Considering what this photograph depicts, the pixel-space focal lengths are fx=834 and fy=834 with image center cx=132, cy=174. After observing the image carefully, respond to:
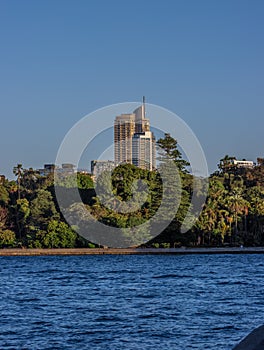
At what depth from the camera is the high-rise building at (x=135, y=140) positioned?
125 metres

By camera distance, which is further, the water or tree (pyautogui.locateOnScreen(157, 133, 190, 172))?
tree (pyautogui.locateOnScreen(157, 133, 190, 172))

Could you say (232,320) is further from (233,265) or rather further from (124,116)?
(124,116)

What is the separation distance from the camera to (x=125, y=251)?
86.9m

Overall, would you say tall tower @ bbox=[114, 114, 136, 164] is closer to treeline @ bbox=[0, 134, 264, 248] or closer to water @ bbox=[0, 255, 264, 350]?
treeline @ bbox=[0, 134, 264, 248]

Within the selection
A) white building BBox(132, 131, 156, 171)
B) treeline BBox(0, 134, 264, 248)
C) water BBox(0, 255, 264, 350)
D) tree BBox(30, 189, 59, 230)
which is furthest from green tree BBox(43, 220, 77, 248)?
water BBox(0, 255, 264, 350)

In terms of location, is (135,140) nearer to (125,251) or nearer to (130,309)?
(125,251)

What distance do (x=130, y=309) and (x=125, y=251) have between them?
55.1m

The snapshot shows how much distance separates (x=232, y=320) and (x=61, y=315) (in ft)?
20.9

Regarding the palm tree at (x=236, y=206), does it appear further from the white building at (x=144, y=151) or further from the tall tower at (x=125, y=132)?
the tall tower at (x=125, y=132)

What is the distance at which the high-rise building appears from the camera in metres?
125

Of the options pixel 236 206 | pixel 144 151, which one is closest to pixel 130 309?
pixel 236 206

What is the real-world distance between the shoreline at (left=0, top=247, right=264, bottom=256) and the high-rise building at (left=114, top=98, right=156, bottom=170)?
29.5m

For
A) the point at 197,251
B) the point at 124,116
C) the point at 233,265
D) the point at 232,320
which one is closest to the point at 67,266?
the point at 233,265

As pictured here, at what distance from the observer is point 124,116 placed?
15525 centimetres
